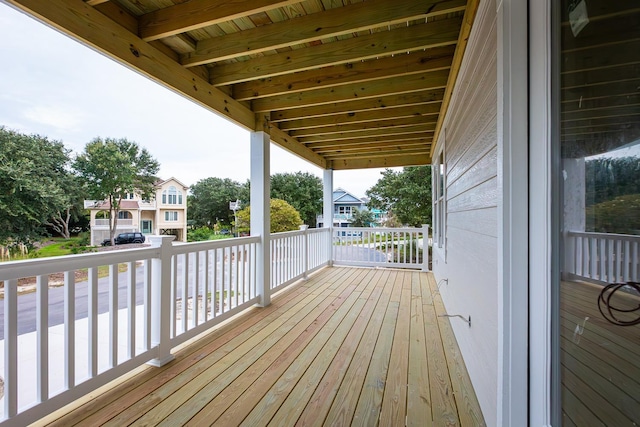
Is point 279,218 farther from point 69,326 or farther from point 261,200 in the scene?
point 69,326

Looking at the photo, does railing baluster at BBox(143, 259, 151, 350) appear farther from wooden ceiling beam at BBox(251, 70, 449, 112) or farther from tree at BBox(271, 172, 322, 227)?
tree at BBox(271, 172, 322, 227)

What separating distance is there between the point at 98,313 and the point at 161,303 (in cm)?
37

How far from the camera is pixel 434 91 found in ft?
9.81

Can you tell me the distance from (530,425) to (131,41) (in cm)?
309

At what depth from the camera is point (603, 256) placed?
2.19ft

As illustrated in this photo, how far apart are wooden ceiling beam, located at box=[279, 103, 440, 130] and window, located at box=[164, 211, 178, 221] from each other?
209 centimetres

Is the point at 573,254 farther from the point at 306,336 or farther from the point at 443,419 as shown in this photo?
the point at 306,336

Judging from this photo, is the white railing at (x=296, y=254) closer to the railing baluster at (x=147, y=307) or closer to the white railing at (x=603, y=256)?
the railing baluster at (x=147, y=307)

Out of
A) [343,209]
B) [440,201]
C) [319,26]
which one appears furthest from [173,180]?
[343,209]

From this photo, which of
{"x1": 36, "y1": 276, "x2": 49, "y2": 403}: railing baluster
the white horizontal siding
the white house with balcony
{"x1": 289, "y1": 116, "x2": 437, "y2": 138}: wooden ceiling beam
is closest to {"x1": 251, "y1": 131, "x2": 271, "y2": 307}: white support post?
the white house with balcony

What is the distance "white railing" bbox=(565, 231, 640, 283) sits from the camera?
1.88 ft

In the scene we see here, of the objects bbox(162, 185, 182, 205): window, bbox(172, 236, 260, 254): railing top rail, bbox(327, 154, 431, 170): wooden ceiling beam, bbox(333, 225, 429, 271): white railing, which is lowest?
bbox(333, 225, 429, 271): white railing

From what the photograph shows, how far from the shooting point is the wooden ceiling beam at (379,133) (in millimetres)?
4010

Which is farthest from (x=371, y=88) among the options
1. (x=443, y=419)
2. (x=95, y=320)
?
(x=95, y=320)
